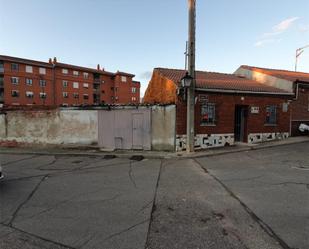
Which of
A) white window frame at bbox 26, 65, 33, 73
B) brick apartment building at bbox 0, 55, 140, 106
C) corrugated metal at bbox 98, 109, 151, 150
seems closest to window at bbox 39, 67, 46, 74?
brick apartment building at bbox 0, 55, 140, 106

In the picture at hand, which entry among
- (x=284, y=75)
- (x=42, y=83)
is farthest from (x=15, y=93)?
(x=284, y=75)

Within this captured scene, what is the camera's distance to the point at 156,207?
4.39 meters

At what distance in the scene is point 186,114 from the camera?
1134 centimetres

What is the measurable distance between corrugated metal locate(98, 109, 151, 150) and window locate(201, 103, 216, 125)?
9.91 feet

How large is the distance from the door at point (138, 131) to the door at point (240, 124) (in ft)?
19.8

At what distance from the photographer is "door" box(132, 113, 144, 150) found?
11.5 meters

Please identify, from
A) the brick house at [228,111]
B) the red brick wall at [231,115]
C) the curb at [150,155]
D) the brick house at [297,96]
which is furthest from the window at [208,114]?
the brick house at [297,96]

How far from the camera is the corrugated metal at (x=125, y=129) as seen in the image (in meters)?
11.5

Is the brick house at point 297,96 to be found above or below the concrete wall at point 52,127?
above

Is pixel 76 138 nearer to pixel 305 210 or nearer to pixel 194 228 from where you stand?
pixel 194 228

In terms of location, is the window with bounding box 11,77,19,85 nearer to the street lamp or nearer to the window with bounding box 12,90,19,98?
the window with bounding box 12,90,19,98

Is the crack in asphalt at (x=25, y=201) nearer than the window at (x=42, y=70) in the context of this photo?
Yes

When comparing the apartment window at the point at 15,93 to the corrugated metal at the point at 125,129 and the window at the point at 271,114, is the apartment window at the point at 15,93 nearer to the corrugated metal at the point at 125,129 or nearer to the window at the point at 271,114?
the corrugated metal at the point at 125,129

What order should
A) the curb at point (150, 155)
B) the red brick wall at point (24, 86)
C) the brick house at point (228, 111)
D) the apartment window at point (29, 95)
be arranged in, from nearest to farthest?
the curb at point (150, 155), the brick house at point (228, 111), the red brick wall at point (24, 86), the apartment window at point (29, 95)
